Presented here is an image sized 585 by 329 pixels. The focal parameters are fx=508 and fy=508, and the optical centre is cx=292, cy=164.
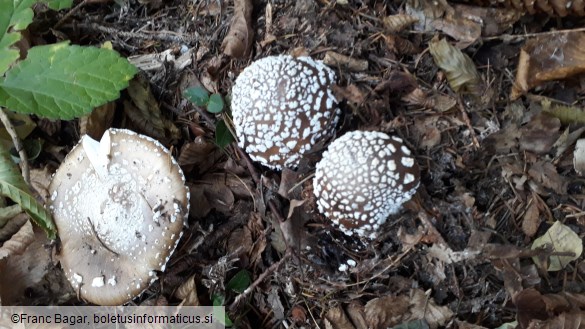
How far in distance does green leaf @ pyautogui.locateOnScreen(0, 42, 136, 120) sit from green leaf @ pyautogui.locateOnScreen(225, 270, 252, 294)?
964 millimetres

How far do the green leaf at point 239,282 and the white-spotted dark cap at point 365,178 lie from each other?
53 cm

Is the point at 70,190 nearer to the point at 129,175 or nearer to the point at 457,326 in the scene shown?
the point at 129,175

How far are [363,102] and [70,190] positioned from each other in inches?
56.1

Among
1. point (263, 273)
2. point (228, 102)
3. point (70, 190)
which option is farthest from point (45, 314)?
point (228, 102)

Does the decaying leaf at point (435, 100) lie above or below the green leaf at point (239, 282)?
above

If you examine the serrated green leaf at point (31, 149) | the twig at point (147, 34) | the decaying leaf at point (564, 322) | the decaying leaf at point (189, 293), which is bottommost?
the decaying leaf at point (189, 293)

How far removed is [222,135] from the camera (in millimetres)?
2371

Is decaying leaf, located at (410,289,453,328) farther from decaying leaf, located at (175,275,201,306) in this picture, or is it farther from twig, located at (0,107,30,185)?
twig, located at (0,107,30,185)

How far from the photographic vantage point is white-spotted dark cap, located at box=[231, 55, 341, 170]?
2.10 meters

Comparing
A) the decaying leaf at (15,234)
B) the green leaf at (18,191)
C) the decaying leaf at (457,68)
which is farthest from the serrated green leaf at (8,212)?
the decaying leaf at (457,68)

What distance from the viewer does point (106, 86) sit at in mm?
2256

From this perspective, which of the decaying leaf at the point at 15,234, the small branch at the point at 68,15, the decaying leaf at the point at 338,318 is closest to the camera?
the decaying leaf at the point at 338,318

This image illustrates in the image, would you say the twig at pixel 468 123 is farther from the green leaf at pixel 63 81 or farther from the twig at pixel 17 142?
the twig at pixel 17 142

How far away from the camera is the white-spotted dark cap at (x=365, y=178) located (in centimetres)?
196
